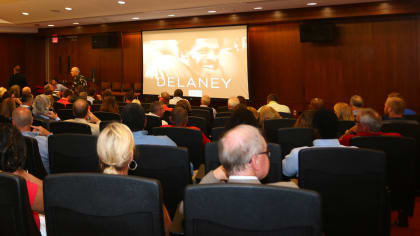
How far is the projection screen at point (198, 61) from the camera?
466 inches

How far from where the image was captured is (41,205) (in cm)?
199

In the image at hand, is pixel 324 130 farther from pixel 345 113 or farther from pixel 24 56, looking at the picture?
pixel 24 56

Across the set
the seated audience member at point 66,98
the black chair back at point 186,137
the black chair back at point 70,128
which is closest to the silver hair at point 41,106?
the black chair back at point 70,128

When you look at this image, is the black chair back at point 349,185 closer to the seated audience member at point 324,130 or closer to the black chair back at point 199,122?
the seated audience member at point 324,130

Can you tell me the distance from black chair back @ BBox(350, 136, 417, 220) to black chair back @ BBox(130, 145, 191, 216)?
1.44m

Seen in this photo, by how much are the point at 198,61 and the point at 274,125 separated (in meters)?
8.02

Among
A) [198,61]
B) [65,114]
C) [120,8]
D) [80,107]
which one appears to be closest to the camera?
[80,107]

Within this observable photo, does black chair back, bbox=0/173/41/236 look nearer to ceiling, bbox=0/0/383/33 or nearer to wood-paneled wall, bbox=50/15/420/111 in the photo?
ceiling, bbox=0/0/383/33

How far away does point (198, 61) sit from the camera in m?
12.7

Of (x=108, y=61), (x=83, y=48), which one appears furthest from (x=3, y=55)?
(x=108, y=61)

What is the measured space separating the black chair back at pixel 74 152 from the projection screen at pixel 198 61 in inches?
342

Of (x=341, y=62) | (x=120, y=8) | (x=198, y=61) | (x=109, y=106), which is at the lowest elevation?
(x=109, y=106)

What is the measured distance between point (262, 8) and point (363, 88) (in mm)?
3290

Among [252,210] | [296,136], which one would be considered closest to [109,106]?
[296,136]
